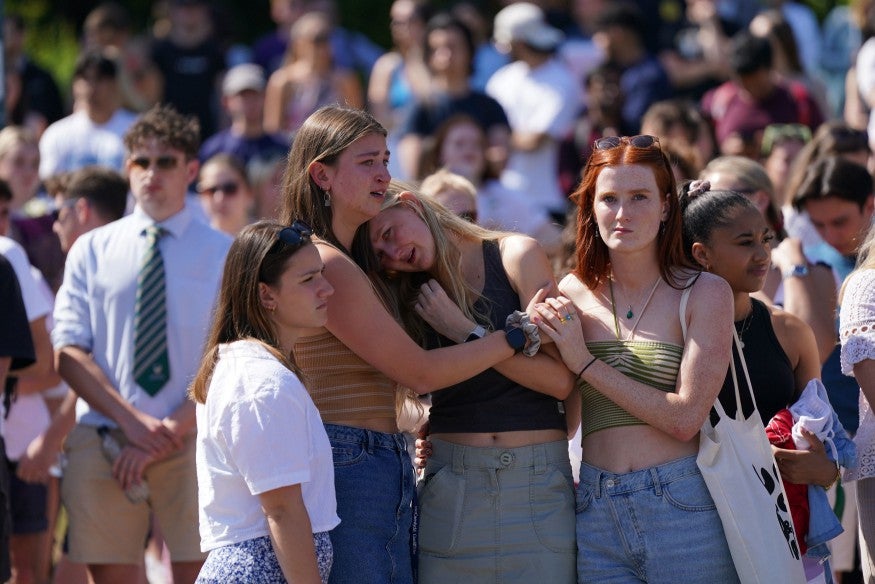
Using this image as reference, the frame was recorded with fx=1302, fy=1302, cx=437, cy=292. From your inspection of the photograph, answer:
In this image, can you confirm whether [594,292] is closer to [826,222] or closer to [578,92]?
[826,222]

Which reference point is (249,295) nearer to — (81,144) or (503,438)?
(503,438)

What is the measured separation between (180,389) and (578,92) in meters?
5.50

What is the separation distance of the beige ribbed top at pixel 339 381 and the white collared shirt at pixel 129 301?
169 cm

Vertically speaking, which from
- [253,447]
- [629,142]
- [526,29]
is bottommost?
[253,447]

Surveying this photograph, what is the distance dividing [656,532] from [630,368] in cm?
51

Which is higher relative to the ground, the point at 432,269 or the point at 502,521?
the point at 432,269

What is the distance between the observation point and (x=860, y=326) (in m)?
4.31

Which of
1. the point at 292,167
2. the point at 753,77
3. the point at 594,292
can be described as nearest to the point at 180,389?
the point at 292,167

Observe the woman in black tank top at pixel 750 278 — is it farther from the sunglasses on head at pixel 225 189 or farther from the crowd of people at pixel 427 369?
the sunglasses on head at pixel 225 189

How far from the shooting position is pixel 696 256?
435 centimetres

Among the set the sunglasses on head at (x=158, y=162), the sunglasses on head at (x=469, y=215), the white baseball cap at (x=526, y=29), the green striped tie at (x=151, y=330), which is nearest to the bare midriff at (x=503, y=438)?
the sunglasses on head at (x=469, y=215)

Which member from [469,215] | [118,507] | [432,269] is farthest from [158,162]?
[432,269]

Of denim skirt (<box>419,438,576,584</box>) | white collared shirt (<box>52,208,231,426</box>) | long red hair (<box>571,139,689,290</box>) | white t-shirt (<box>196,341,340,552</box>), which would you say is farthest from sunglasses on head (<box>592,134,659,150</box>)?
white collared shirt (<box>52,208,231,426</box>)

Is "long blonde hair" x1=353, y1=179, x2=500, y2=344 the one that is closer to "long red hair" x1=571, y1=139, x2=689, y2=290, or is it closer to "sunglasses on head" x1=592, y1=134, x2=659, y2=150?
"long red hair" x1=571, y1=139, x2=689, y2=290
